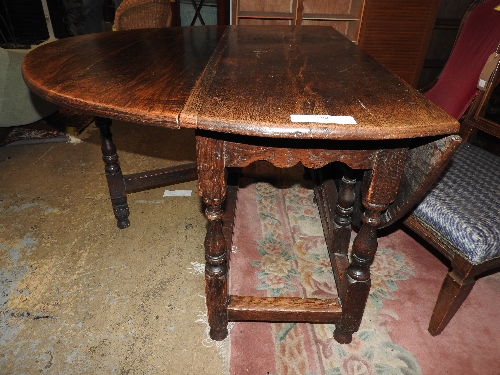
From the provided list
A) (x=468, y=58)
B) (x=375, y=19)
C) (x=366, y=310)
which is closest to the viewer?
(x=366, y=310)

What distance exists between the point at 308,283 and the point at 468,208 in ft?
2.61

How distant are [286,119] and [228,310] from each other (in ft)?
2.75

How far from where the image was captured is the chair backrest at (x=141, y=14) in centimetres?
249

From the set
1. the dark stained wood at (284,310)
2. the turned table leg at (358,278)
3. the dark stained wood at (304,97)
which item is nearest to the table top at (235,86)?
the dark stained wood at (304,97)

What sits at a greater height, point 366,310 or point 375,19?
point 375,19

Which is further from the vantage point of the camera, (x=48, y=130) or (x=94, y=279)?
(x=48, y=130)

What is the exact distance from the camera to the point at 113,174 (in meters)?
1.94

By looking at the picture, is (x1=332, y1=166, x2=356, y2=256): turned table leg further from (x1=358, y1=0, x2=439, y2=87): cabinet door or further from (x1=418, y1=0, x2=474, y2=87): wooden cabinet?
(x1=418, y1=0, x2=474, y2=87): wooden cabinet

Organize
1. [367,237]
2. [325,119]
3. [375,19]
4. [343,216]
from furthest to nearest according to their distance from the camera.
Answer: [375,19] < [343,216] < [367,237] < [325,119]

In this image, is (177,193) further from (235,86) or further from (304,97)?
(304,97)

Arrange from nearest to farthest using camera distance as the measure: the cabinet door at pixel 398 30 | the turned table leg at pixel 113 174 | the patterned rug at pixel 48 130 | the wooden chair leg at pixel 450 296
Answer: the wooden chair leg at pixel 450 296
the turned table leg at pixel 113 174
the patterned rug at pixel 48 130
the cabinet door at pixel 398 30

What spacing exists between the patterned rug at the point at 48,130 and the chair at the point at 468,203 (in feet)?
9.77

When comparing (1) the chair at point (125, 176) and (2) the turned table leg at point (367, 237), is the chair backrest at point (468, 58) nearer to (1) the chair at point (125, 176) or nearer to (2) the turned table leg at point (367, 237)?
(2) the turned table leg at point (367, 237)

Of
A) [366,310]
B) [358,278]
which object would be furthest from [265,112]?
[366,310]
